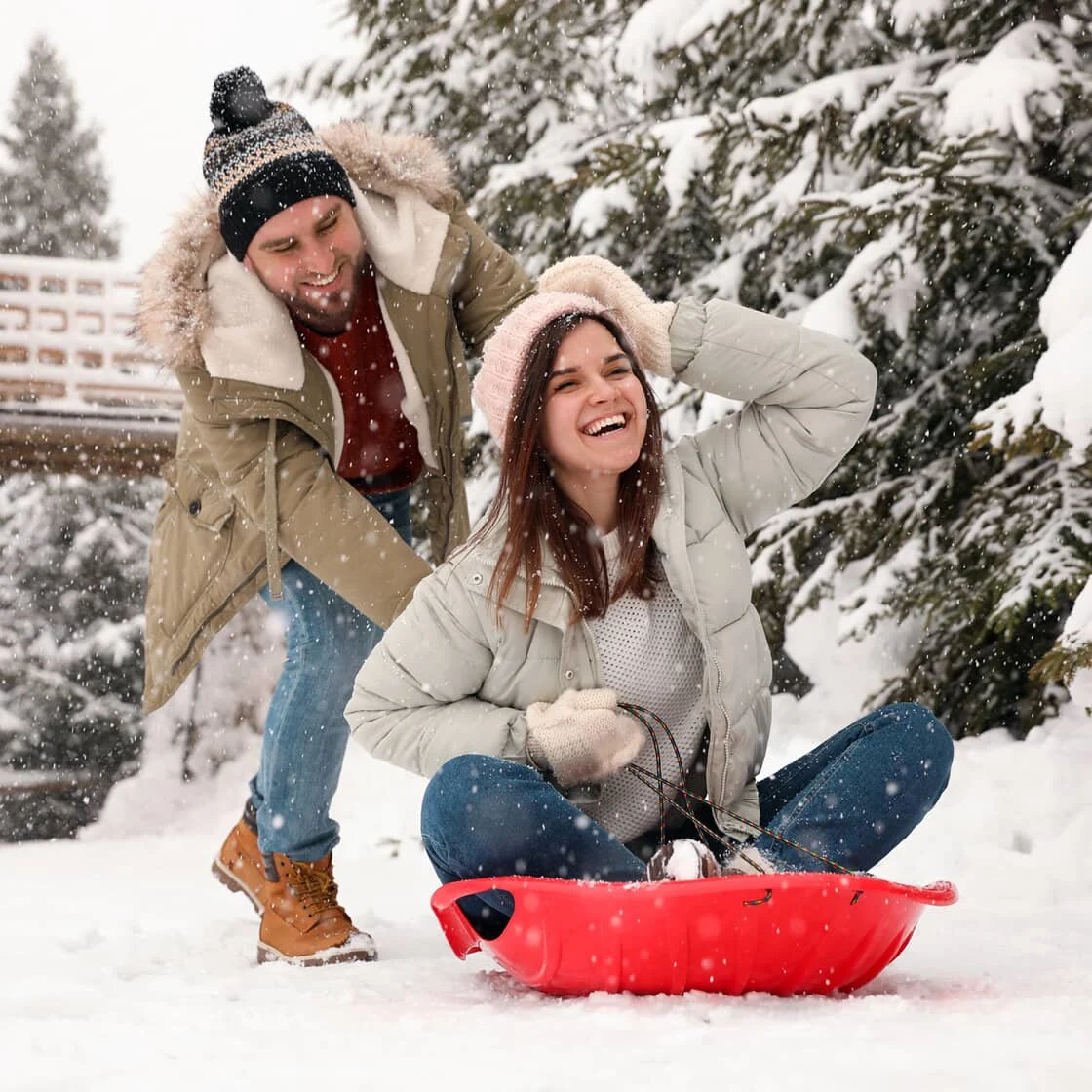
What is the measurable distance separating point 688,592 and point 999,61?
2217mm

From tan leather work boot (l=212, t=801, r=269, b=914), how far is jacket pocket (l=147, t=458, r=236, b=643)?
1.76 feet

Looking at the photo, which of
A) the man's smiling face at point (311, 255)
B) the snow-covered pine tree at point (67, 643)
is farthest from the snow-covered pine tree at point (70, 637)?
the man's smiling face at point (311, 255)

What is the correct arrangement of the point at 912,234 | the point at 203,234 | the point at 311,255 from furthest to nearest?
1. the point at 912,234
2. the point at 203,234
3. the point at 311,255

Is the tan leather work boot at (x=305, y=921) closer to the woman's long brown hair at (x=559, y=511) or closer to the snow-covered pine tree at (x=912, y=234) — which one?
the woman's long brown hair at (x=559, y=511)

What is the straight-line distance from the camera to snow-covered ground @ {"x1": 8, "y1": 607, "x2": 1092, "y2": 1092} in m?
1.63

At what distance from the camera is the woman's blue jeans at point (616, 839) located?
2.18 meters

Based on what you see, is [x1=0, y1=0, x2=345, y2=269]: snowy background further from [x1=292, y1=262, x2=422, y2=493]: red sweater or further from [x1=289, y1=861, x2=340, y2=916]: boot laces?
[x1=289, y1=861, x2=340, y2=916]: boot laces

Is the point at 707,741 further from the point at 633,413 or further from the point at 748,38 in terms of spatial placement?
the point at 748,38

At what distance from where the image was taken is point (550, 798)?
220cm

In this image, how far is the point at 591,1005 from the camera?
2.01 meters

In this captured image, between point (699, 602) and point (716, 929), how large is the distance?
0.63 metres

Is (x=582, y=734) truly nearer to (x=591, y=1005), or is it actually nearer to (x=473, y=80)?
(x=591, y=1005)

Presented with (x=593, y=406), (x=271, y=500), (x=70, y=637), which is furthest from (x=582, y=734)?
(x=70, y=637)

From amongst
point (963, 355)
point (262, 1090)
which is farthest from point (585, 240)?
point (262, 1090)
